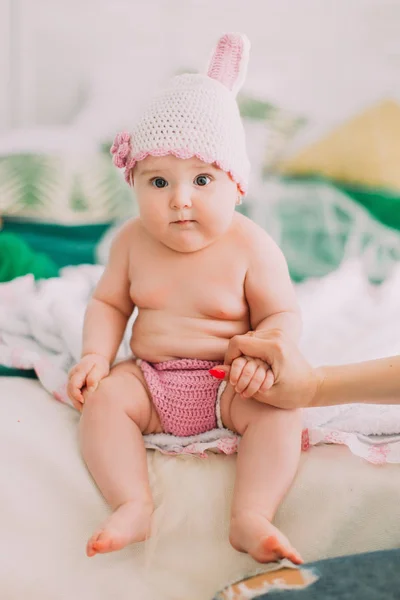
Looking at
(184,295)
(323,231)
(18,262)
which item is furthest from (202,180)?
(323,231)

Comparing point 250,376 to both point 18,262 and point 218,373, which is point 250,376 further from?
point 18,262

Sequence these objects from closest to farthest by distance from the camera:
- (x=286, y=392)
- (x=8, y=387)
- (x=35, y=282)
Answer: (x=286, y=392), (x=8, y=387), (x=35, y=282)

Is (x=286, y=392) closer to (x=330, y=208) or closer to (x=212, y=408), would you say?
(x=212, y=408)

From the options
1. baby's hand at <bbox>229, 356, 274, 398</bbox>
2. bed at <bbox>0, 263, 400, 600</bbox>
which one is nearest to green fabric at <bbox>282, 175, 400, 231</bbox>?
bed at <bbox>0, 263, 400, 600</bbox>

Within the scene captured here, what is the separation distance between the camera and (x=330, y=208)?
1921mm

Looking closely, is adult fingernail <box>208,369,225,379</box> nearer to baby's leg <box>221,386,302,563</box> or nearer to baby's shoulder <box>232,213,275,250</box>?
baby's leg <box>221,386,302,563</box>

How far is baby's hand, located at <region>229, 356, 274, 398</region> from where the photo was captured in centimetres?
83

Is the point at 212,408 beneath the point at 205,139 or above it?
beneath

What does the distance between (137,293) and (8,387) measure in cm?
26

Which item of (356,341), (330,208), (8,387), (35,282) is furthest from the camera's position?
(330,208)

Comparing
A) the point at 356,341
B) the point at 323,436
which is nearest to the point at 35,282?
the point at 356,341

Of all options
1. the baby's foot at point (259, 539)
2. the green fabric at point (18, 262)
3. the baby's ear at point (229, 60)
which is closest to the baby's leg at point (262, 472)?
the baby's foot at point (259, 539)

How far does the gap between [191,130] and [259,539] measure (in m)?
A: 0.50

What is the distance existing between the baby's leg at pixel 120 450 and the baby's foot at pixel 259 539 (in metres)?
0.11
